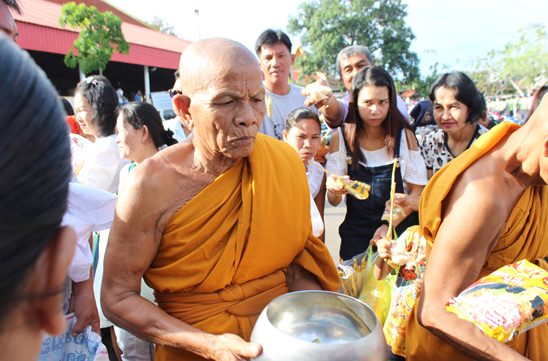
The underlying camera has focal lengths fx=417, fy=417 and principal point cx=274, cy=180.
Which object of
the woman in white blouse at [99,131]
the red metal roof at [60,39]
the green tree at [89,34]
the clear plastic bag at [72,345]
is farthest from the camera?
the green tree at [89,34]

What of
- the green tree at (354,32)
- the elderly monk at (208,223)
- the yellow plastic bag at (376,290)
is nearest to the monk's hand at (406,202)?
the yellow plastic bag at (376,290)

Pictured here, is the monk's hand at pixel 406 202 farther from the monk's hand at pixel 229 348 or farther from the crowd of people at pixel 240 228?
the monk's hand at pixel 229 348

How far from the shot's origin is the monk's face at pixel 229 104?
4.47ft

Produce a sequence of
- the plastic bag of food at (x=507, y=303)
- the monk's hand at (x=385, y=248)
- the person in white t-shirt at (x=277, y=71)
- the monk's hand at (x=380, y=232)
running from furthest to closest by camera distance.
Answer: the person in white t-shirt at (x=277, y=71)
the monk's hand at (x=380, y=232)
the monk's hand at (x=385, y=248)
the plastic bag of food at (x=507, y=303)

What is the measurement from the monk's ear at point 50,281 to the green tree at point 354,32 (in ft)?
113

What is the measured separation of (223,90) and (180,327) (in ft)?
2.56

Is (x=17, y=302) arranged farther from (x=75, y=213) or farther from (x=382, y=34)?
(x=382, y=34)

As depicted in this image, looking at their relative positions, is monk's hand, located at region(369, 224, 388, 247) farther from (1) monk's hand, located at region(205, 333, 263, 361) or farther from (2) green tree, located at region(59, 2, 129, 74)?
(2) green tree, located at region(59, 2, 129, 74)

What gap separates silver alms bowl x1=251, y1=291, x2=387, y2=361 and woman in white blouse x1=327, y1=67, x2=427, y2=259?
1647 millimetres

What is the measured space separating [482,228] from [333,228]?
4.64 m

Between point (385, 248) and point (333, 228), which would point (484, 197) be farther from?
point (333, 228)

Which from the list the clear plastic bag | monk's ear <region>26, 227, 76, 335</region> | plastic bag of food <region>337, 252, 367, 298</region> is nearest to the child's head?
plastic bag of food <region>337, 252, 367, 298</region>

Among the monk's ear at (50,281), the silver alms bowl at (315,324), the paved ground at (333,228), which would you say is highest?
the monk's ear at (50,281)

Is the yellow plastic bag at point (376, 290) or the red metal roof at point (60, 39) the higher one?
the red metal roof at point (60, 39)
